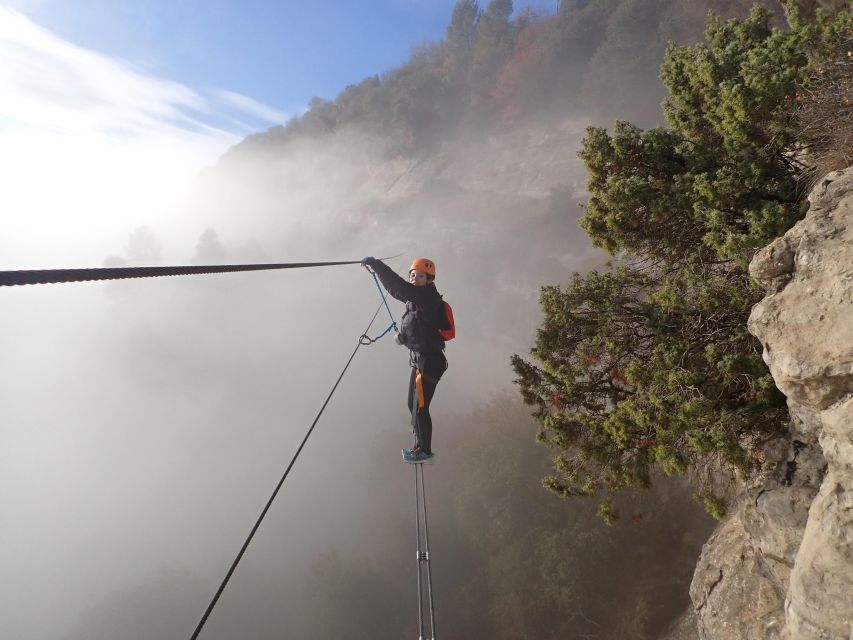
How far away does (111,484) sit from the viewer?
60.4 metres

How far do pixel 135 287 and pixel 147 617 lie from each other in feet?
191

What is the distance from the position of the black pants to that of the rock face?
4.48 m

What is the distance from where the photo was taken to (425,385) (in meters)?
7.86

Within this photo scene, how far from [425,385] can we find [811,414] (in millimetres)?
5129

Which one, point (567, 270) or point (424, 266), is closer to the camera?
point (424, 266)

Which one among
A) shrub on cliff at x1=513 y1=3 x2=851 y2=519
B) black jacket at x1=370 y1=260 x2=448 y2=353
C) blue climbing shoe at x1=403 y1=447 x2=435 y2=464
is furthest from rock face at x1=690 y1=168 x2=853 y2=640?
blue climbing shoe at x1=403 y1=447 x2=435 y2=464

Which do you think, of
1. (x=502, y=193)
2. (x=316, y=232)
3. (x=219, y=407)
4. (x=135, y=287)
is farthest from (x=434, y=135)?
(x=135, y=287)

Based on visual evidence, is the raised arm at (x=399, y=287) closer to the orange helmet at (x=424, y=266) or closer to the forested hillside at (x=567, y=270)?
the orange helmet at (x=424, y=266)

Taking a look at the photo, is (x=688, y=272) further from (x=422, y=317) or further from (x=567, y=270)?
(x=567, y=270)

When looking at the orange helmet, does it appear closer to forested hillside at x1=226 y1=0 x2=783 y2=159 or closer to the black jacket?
the black jacket

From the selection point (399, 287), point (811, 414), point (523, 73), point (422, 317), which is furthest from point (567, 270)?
point (811, 414)

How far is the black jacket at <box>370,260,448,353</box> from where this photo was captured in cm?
715

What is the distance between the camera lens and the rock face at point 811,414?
150 inches

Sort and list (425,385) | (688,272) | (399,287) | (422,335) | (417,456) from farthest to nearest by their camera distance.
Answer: (417,456), (425,385), (422,335), (399,287), (688,272)
